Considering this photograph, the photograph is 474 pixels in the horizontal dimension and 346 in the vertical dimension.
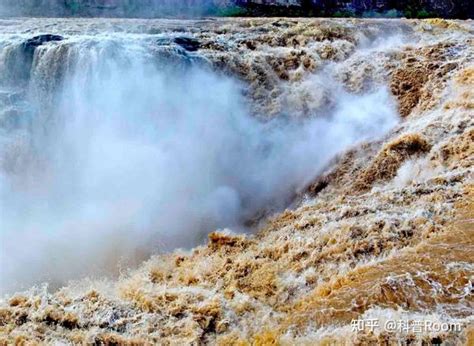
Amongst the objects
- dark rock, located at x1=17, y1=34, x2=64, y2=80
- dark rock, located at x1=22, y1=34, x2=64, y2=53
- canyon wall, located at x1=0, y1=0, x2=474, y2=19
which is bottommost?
dark rock, located at x1=17, y1=34, x2=64, y2=80

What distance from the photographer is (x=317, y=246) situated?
220 inches

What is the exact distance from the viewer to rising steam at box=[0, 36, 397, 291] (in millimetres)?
8117

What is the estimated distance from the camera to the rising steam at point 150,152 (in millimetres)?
8117

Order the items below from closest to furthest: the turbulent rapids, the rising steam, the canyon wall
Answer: the turbulent rapids, the rising steam, the canyon wall

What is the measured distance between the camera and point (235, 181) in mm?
9016

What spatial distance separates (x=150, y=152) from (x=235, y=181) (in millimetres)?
1805

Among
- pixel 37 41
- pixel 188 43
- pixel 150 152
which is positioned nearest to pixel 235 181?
pixel 150 152

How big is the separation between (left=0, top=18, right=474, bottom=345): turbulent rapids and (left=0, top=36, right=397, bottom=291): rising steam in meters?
0.03

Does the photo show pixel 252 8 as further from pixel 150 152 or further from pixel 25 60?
pixel 150 152

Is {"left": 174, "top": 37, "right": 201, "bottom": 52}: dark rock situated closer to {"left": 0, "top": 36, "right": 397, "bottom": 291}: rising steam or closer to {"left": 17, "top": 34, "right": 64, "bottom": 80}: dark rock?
{"left": 0, "top": 36, "right": 397, "bottom": 291}: rising steam

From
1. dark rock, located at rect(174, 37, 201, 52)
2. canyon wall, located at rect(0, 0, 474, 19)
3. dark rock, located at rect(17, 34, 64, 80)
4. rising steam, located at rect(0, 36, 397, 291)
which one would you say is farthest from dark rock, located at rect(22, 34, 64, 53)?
canyon wall, located at rect(0, 0, 474, 19)

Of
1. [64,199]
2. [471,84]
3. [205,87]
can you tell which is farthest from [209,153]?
[471,84]

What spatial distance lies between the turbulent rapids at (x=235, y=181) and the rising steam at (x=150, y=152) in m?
0.03

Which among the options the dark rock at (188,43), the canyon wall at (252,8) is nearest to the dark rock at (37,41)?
the dark rock at (188,43)
